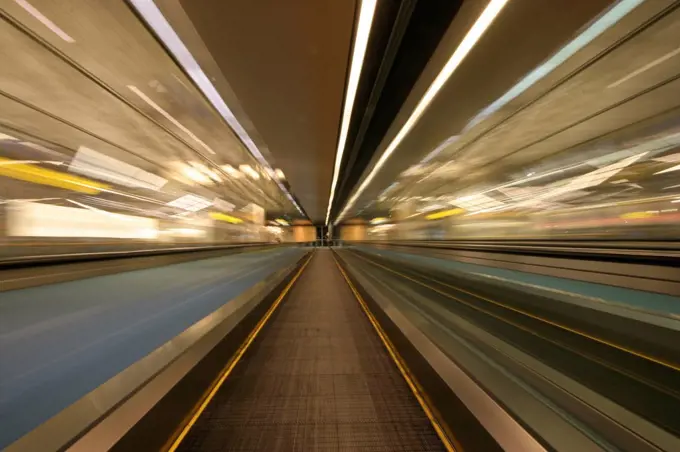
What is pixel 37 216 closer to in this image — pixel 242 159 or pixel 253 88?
pixel 253 88

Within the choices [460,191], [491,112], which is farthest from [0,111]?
[460,191]

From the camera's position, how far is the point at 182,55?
4.94 meters

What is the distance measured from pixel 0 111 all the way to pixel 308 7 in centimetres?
386

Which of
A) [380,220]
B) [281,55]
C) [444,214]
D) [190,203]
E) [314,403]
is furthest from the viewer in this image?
[380,220]

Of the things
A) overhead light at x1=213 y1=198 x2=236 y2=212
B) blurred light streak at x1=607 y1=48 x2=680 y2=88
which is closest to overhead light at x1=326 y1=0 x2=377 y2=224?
blurred light streak at x1=607 y1=48 x2=680 y2=88

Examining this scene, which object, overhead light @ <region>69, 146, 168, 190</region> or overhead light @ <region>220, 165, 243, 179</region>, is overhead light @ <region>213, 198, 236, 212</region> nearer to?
overhead light @ <region>220, 165, 243, 179</region>

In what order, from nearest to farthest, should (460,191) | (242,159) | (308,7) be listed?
(308,7) < (242,159) < (460,191)

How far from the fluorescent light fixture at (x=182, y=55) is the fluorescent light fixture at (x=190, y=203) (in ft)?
9.89

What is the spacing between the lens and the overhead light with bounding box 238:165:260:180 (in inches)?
484

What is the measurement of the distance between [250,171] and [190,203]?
2797 mm

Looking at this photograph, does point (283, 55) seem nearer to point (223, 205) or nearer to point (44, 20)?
point (44, 20)

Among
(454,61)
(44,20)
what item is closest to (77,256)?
(44,20)

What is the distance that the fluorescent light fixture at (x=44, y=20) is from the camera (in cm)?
326

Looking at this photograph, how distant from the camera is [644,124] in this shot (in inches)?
195
